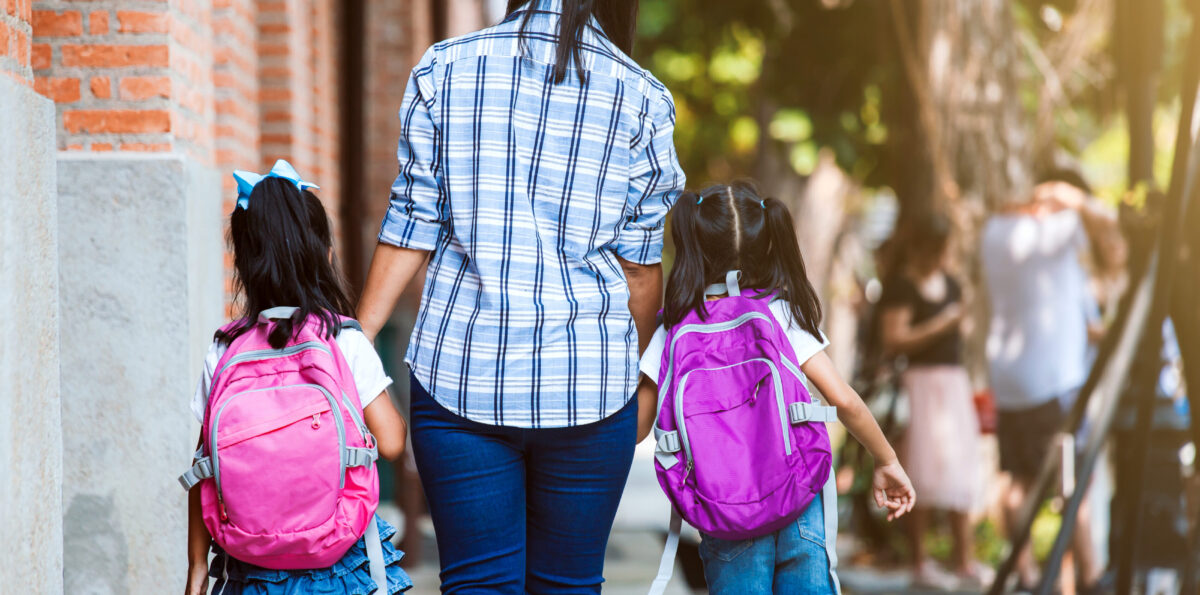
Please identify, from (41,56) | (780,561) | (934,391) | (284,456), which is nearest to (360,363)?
(284,456)

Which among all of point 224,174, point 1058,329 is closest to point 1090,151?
point 1058,329

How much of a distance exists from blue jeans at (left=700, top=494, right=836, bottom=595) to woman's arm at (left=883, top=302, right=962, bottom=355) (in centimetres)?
428

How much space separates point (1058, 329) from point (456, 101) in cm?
446

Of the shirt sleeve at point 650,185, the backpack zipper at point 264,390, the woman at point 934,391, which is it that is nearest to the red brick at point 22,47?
the backpack zipper at point 264,390

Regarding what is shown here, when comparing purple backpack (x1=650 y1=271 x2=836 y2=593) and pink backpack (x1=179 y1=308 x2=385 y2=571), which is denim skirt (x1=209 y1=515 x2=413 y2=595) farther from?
purple backpack (x1=650 y1=271 x2=836 y2=593)

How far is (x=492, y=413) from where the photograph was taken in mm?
2506

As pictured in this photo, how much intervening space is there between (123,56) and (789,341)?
7.31ft

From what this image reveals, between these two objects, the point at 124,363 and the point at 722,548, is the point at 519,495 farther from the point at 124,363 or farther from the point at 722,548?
the point at 124,363

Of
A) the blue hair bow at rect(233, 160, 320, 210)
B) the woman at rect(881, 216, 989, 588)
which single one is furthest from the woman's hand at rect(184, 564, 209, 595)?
the woman at rect(881, 216, 989, 588)

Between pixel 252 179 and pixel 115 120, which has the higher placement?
pixel 115 120

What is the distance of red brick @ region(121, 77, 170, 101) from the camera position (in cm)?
377

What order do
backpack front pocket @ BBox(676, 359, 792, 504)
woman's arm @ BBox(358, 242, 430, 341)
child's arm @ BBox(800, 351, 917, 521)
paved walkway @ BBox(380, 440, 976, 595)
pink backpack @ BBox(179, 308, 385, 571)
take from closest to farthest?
pink backpack @ BBox(179, 308, 385, 571)
woman's arm @ BBox(358, 242, 430, 341)
backpack front pocket @ BBox(676, 359, 792, 504)
child's arm @ BBox(800, 351, 917, 521)
paved walkway @ BBox(380, 440, 976, 595)

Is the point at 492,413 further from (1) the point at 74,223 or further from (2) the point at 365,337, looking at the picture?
(1) the point at 74,223

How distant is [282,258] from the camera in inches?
102
